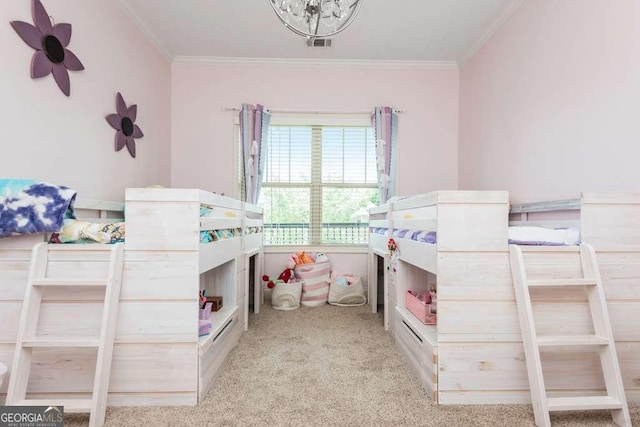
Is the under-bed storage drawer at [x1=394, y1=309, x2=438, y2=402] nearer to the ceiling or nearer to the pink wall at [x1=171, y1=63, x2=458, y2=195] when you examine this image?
the pink wall at [x1=171, y1=63, x2=458, y2=195]

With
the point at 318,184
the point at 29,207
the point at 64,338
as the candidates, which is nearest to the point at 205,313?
the point at 64,338

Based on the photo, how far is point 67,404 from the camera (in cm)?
131

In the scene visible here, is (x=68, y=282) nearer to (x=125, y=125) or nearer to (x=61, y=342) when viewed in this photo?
(x=61, y=342)

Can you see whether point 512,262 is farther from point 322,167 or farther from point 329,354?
point 322,167

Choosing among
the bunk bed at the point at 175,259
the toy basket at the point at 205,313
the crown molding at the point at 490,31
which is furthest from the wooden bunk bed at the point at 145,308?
the crown molding at the point at 490,31

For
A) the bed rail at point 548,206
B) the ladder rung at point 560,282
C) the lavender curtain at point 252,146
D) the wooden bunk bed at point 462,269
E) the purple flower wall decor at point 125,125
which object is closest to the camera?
the ladder rung at point 560,282

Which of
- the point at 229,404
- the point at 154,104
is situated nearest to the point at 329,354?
the point at 229,404

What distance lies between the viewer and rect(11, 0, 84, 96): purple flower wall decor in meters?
1.77

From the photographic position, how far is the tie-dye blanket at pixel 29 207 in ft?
4.47

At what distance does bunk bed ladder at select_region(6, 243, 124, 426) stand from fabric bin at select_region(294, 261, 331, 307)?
201 centimetres

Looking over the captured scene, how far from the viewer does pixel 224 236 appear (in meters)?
2.06

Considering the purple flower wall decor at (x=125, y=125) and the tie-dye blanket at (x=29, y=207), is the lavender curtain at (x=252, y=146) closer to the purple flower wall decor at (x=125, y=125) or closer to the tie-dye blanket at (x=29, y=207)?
the purple flower wall decor at (x=125, y=125)

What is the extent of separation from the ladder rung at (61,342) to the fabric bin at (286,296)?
1914 millimetres

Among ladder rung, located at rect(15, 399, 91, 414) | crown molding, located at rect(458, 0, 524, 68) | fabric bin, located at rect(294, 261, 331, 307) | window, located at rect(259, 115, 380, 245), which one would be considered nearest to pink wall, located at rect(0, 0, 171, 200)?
ladder rung, located at rect(15, 399, 91, 414)
